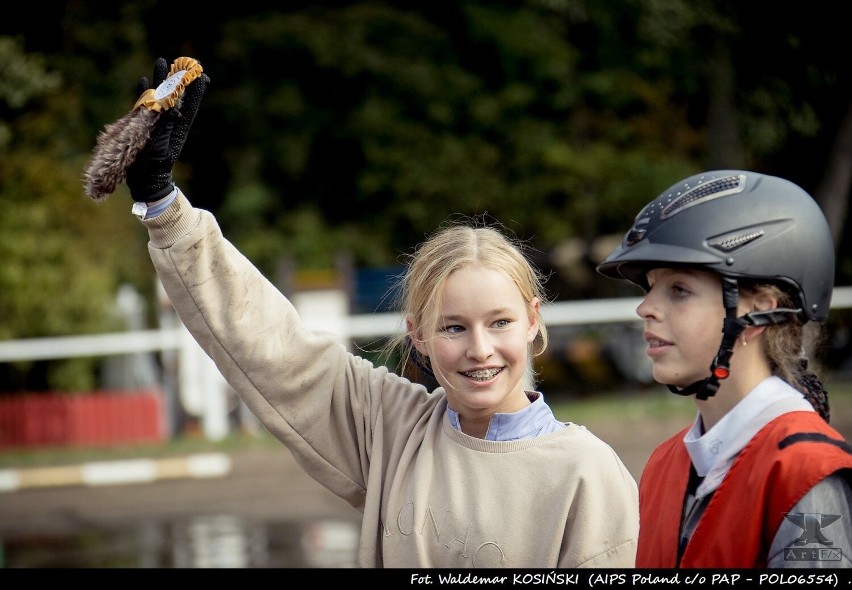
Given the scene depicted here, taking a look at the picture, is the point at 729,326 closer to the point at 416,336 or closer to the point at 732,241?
the point at 732,241

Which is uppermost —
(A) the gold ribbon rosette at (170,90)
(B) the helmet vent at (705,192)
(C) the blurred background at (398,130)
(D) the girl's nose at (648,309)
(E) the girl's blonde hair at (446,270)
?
(C) the blurred background at (398,130)

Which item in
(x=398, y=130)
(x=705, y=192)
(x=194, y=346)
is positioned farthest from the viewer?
(x=398, y=130)

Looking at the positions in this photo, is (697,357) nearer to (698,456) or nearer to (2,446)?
(698,456)

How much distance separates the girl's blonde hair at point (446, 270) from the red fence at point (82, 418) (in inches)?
408

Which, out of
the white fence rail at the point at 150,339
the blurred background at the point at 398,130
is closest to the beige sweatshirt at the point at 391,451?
the white fence rail at the point at 150,339

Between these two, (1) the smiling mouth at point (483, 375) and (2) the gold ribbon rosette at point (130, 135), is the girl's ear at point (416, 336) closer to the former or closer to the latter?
(1) the smiling mouth at point (483, 375)

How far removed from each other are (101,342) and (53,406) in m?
0.84

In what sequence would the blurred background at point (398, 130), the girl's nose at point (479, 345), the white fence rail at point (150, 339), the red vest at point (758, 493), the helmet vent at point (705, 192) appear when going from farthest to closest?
the blurred background at point (398, 130) → the white fence rail at point (150, 339) → the helmet vent at point (705, 192) → the girl's nose at point (479, 345) → the red vest at point (758, 493)

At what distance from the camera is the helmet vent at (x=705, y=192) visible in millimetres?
2701

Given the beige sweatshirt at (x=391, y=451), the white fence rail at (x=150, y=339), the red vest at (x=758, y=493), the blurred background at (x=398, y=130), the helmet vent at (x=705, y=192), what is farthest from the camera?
the blurred background at (x=398, y=130)

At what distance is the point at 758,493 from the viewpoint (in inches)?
90.4

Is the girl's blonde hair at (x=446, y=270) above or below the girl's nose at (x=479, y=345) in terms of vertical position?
above

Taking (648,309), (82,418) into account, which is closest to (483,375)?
(648,309)

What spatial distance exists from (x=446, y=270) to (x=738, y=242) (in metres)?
0.63
